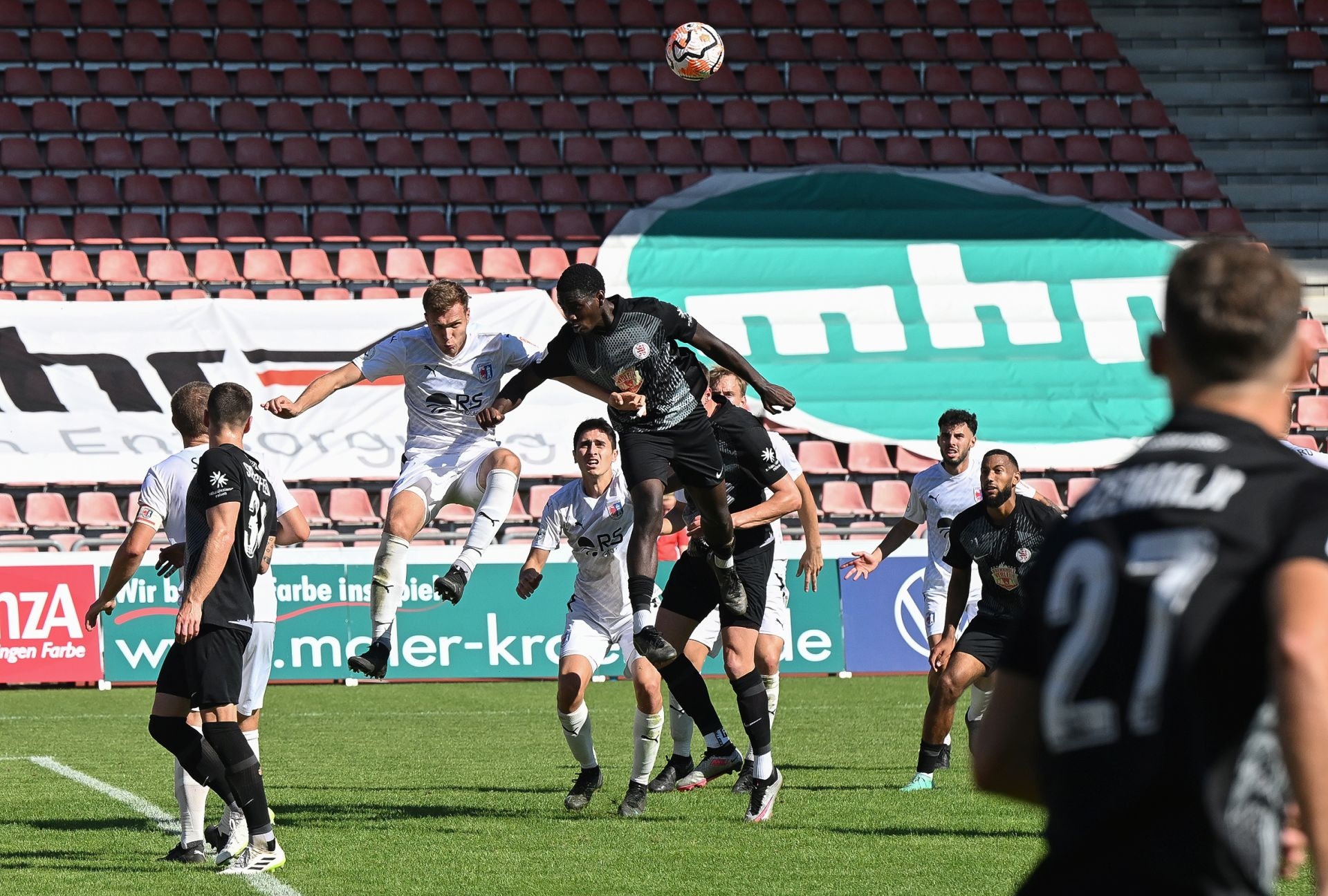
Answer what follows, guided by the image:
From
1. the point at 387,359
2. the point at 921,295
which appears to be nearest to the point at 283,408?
the point at 387,359

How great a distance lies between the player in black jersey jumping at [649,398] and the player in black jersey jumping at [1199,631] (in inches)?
243

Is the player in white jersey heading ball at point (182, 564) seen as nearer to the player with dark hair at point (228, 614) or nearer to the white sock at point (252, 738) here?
the white sock at point (252, 738)

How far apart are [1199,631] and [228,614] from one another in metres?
5.58

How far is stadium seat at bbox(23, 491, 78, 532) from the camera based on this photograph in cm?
1847

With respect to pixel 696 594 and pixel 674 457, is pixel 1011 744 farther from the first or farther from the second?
pixel 696 594

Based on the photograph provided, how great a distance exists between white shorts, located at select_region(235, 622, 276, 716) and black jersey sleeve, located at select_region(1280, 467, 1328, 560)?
6.10 metres

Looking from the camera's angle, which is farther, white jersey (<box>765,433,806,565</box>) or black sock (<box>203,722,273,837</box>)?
white jersey (<box>765,433,806,565</box>)

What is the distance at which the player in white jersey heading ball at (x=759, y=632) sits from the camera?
9.53m

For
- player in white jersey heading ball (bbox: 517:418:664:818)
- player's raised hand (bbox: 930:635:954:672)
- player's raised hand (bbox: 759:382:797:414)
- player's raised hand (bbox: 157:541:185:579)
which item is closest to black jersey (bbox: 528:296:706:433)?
player's raised hand (bbox: 759:382:797:414)

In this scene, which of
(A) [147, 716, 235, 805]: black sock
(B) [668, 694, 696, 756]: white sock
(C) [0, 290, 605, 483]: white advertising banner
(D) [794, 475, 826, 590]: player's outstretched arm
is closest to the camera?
(A) [147, 716, 235, 805]: black sock

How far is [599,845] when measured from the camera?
7.73 m

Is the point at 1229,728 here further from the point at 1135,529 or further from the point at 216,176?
the point at 216,176

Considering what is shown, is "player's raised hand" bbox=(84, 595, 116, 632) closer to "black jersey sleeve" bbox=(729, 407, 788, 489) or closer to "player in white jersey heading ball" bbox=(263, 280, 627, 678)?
"player in white jersey heading ball" bbox=(263, 280, 627, 678)

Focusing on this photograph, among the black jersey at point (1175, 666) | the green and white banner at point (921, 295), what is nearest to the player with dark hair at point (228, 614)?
the black jersey at point (1175, 666)
